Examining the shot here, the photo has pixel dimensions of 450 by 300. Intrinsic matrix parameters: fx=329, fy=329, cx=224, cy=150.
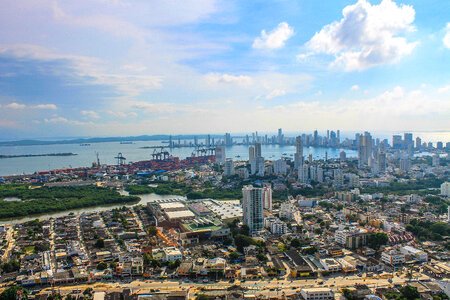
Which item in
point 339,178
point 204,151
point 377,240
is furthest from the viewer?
point 204,151

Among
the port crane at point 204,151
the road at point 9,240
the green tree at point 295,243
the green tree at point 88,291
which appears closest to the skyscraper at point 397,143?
the port crane at point 204,151

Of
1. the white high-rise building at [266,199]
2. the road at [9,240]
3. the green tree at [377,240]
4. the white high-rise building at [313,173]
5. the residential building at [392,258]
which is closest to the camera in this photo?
the residential building at [392,258]

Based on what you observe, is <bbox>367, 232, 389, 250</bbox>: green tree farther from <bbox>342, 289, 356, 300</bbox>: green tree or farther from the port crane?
the port crane

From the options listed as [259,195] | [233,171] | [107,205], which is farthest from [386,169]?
[107,205]

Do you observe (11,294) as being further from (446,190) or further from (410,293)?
(446,190)

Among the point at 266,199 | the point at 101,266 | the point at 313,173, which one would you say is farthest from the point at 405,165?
the point at 101,266

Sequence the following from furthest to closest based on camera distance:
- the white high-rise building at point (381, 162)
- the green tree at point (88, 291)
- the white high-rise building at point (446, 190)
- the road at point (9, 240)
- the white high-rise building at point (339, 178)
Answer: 1. the white high-rise building at point (381, 162)
2. the white high-rise building at point (339, 178)
3. the white high-rise building at point (446, 190)
4. the road at point (9, 240)
5. the green tree at point (88, 291)

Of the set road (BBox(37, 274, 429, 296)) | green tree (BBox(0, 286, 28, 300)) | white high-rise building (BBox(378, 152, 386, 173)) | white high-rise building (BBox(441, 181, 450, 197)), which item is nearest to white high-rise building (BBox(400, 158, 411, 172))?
white high-rise building (BBox(378, 152, 386, 173))

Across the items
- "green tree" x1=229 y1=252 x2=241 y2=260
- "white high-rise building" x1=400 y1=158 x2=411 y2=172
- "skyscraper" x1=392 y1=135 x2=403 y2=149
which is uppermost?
"skyscraper" x1=392 y1=135 x2=403 y2=149

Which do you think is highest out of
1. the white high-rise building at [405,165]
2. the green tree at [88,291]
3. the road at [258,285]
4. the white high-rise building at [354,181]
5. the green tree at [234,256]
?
the white high-rise building at [405,165]

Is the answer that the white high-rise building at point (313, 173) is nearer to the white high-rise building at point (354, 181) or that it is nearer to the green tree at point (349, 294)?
the white high-rise building at point (354, 181)

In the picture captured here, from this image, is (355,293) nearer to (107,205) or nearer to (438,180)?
(107,205)

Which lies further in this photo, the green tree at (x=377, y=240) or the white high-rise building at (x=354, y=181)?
the white high-rise building at (x=354, y=181)
